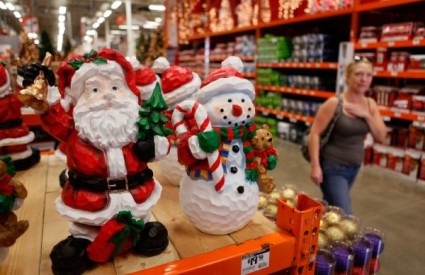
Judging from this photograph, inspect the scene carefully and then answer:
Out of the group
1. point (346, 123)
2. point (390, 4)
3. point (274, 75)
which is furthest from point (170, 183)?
point (274, 75)

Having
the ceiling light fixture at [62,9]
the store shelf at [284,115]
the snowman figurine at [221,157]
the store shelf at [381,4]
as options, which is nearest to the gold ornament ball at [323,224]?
the snowman figurine at [221,157]

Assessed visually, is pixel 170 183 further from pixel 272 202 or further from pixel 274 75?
pixel 274 75

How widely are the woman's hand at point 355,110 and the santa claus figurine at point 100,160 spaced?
50.9 inches

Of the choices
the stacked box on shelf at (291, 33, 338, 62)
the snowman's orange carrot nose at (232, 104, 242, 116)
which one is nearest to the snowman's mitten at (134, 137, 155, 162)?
the snowman's orange carrot nose at (232, 104, 242, 116)

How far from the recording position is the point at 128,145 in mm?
851

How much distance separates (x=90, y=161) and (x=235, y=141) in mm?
389

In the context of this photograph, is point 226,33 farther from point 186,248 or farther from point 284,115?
point 186,248

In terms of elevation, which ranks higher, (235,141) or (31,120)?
(235,141)

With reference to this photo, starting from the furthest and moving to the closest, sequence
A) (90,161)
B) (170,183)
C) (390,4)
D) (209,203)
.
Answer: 1. (390,4)
2. (170,183)
3. (209,203)
4. (90,161)

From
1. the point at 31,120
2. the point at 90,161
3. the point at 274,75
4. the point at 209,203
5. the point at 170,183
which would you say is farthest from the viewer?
the point at 274,75

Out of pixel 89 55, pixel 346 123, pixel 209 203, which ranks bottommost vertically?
pixel 209 203

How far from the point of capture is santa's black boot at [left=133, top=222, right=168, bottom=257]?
0.88 m

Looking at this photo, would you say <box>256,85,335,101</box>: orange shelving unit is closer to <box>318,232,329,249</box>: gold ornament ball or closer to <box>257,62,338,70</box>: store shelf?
<box>257,62,338,70</box>: store shelf

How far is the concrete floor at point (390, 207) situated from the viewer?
1.83m
